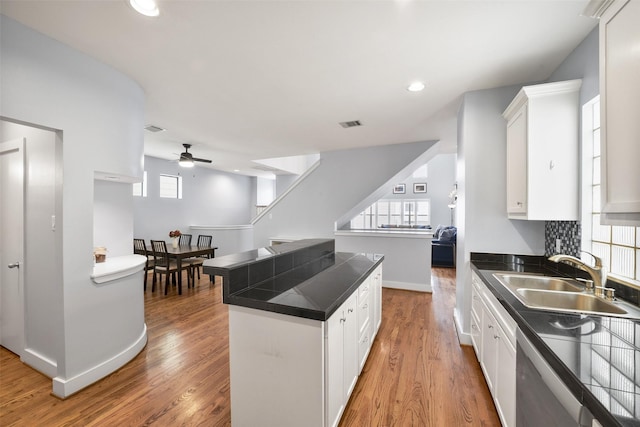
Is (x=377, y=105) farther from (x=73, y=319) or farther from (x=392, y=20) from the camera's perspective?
(x=73, y=319)

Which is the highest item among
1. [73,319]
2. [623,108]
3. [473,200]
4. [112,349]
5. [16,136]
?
[16,136]

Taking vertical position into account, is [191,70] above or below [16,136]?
above

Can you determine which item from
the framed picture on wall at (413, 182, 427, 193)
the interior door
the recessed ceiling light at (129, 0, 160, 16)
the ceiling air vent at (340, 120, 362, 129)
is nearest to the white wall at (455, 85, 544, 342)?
the ceiling air vent at (340, 120, 362, 129)

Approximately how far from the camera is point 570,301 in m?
1.75

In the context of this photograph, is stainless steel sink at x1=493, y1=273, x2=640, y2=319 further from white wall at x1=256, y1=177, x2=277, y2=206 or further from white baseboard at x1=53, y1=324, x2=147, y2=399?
white wall at x1=256, y1=177, x2=277, y2=206

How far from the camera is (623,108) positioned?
42.7 inches

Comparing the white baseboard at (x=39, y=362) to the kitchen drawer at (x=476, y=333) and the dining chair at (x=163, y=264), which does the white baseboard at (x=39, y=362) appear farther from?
the kitchen drawer at (x=476, y=333)

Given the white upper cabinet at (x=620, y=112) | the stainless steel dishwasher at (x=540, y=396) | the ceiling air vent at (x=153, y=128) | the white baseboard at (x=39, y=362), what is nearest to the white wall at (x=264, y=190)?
the ceiling air vent at (x=153, y=128)

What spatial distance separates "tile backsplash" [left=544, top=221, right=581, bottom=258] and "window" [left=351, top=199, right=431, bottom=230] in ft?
23.7

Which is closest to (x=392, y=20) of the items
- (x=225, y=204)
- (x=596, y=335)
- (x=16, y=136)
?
(x=596, y=335)

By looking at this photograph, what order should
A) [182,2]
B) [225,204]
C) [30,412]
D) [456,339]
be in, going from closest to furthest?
[182,2]
[30,412]
[456,339]
[225,204]

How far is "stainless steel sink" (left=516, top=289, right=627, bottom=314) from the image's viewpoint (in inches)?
59.7

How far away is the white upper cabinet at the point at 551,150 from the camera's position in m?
1.98

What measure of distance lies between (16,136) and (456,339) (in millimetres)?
→ 4810
